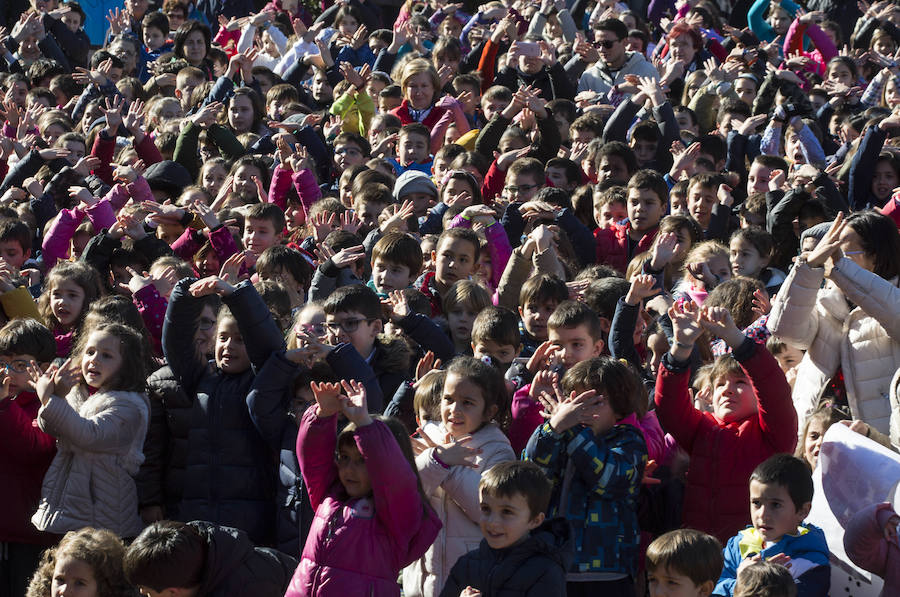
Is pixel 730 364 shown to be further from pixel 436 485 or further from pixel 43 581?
pixel 43 581

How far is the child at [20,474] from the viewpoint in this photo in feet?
20.0

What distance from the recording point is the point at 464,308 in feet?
22.6

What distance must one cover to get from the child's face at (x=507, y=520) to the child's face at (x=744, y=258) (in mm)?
3268

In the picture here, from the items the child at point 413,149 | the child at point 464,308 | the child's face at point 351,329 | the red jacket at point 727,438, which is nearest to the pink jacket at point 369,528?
the red jacket at point 727,438

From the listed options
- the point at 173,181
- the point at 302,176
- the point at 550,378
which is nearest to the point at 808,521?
the point at 550,378

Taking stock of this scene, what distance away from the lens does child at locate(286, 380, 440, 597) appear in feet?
15.7

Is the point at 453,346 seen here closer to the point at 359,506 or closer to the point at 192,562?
the point at 359,506

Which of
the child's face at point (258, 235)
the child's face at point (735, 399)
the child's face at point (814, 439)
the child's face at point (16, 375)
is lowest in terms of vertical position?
the child's face at point (258, 235)

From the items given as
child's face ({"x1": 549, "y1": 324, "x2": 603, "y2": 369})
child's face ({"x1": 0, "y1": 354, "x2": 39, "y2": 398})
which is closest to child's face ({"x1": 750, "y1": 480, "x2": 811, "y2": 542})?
child's face ({"x1": 549, "y1": 324, "x2": 603, "y2": 369})

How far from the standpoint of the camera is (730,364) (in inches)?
220

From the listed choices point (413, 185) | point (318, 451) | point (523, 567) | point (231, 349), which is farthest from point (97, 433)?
point (413, 185)

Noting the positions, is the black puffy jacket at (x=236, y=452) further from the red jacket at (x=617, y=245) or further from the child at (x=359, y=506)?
the red jacket at (x=617, y=245)

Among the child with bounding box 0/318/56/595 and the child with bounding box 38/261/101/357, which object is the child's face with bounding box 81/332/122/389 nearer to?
the child with bounding box 0/318/56/595

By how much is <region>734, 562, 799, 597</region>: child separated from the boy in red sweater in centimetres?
403
